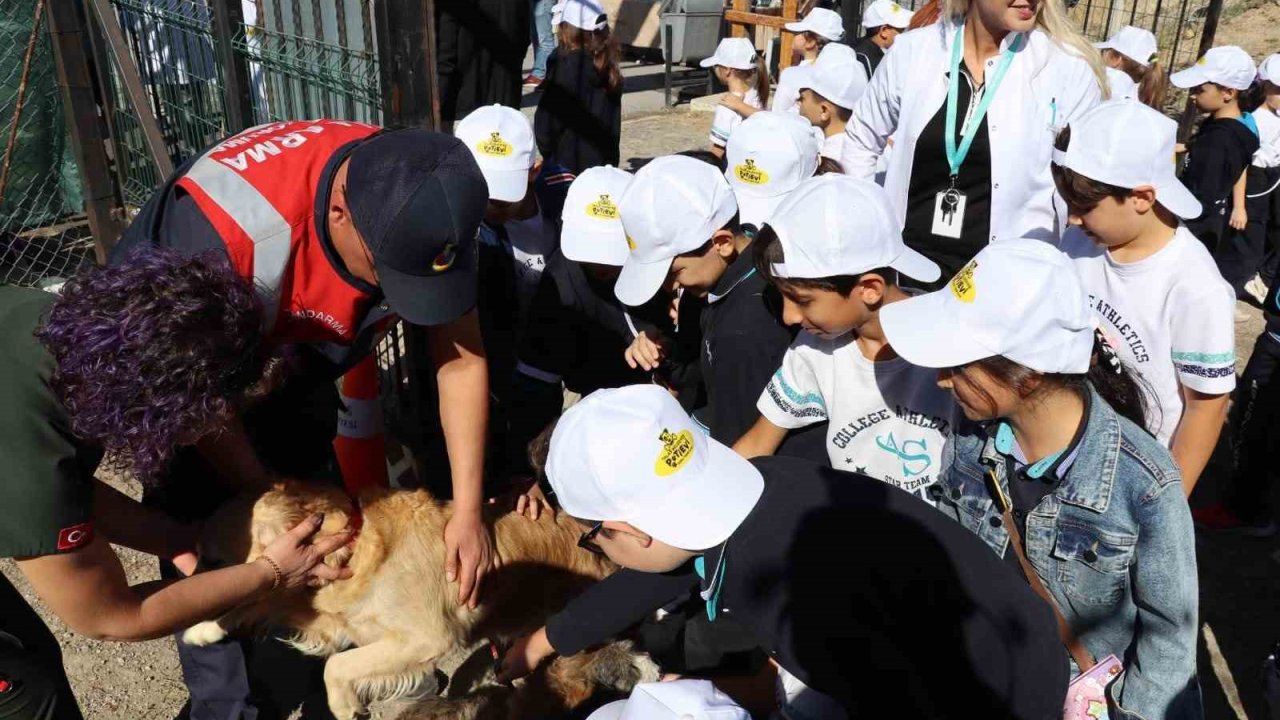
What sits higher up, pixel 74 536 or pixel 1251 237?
pixel 74 536

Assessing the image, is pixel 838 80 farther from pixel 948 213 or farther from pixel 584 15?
pixel 948 213

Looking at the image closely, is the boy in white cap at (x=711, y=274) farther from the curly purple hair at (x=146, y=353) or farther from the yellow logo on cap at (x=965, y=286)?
the curly purple hair at (x=146, y=353)

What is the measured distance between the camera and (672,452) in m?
1.91

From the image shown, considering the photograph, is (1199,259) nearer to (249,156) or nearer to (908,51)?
(908,51)

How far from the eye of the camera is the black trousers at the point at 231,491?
2945 mm

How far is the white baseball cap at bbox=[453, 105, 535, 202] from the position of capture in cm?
364

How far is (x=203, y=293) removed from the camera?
2055mm

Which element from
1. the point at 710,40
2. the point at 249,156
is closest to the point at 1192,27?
the point at 710,40

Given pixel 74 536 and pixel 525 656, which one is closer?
pixel 74 536

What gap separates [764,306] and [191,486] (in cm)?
190

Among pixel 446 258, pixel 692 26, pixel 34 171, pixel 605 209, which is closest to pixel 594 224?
pixel 605 209

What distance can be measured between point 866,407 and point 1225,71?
538 cm

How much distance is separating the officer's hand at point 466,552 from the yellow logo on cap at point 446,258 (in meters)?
0.93

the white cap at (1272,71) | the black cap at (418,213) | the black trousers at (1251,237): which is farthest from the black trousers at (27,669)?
the white cap at (1272,71)
